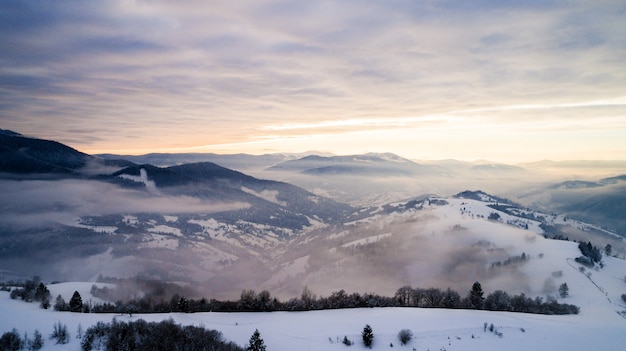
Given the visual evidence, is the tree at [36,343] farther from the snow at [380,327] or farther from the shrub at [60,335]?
the shrub at [60,335]

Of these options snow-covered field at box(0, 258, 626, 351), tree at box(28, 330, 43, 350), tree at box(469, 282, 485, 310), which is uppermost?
tree at box(469, 282, 485, 310)

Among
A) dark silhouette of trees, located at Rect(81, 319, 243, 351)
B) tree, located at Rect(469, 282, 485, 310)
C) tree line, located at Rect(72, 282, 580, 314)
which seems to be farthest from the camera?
tree, located at Rect(469, 282, 485, 310)

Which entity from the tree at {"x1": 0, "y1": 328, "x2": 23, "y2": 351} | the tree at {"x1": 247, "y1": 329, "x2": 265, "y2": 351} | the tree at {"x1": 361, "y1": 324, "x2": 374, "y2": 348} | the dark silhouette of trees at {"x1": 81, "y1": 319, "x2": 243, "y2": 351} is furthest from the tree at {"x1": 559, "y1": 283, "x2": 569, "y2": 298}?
the tree at {"x1": 0, "y1": 328, "x2": 23, "y2": 351}

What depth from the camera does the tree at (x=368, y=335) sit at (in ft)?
212

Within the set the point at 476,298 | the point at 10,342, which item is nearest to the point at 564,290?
the point at 476,298

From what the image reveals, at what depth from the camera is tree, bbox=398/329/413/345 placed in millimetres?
64831

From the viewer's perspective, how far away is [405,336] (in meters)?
65.4

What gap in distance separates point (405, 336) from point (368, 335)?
7.00 m

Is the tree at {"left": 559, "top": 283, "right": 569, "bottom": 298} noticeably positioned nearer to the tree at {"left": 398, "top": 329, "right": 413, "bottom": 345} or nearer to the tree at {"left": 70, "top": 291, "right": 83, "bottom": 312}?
the tree at {"left": 398, "top": 329, "right": 413, "bottom": 345}

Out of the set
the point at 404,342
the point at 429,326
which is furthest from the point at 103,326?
the point at 429,326

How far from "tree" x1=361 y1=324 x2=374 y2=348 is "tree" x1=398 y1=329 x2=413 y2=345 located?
5.38m

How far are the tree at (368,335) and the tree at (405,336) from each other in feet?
17.7

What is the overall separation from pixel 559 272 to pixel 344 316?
121 m

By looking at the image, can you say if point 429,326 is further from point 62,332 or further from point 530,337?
point 62,332
